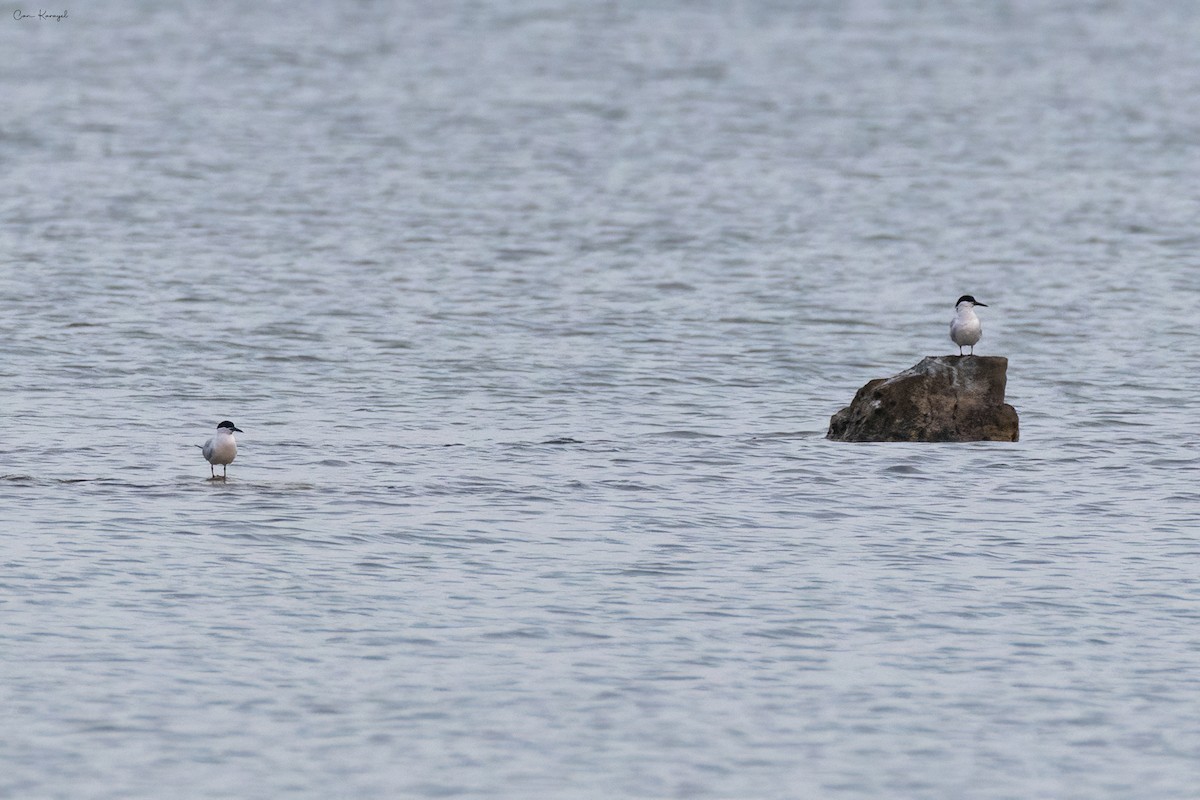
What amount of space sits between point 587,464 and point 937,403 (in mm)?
4597

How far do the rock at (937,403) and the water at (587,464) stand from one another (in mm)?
432

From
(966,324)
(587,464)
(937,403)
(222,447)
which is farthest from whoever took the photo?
(937,403)

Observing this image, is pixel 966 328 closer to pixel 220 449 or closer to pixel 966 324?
pixel 966 324

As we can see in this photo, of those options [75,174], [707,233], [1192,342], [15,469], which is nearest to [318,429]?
[15,469]

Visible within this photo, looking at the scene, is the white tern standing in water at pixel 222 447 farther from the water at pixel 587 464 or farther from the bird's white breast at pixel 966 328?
the bird's white breast at pixel 966 328

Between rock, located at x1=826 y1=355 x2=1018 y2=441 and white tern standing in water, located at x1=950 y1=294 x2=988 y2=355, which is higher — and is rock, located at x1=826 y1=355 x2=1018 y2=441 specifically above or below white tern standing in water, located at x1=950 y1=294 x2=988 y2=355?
below

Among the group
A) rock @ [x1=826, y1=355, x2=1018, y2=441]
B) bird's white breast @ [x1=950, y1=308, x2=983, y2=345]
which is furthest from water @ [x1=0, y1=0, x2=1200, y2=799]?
bird's white breast @ [x1=950, y1=308, x2=983, y2=345]

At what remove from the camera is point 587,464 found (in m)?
25.3

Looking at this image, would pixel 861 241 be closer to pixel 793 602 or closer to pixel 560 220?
pixel 560 220

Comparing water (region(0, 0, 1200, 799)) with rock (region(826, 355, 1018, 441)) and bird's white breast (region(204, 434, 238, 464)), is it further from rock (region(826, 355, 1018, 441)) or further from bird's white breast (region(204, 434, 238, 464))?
rock (region(826, 355, 1018, 441))

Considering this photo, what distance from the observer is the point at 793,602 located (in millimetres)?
18812

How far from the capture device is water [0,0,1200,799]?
15328mm

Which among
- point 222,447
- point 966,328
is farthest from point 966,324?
point 222,447

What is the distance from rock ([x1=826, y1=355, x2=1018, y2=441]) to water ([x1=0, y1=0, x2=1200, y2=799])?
0.43 m
